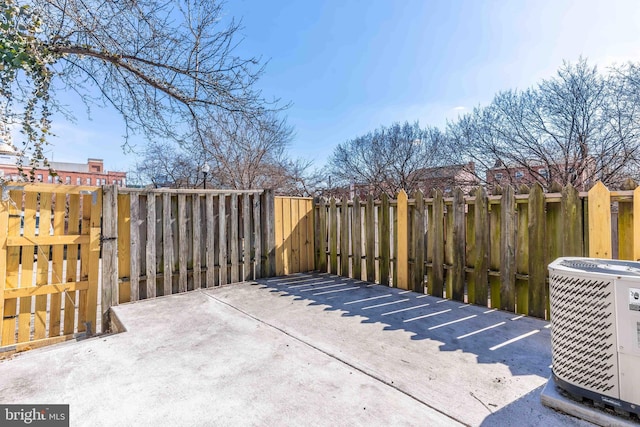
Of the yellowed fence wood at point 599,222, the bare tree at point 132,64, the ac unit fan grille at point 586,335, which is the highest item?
the bare tree at point 132,64

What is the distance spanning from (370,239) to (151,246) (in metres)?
3.36

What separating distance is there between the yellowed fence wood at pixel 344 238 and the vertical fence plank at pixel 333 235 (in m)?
0.16

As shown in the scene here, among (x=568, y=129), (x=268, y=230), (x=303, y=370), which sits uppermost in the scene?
(x=568, y=129)

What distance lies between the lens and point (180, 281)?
4539 millimetres

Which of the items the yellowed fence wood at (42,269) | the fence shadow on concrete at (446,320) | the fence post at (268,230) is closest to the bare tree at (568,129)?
the fence shadow on concrete at (446,320)

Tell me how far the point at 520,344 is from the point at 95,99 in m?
6.12

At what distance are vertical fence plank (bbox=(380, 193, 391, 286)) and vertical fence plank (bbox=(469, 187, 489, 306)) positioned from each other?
1309 millimetres

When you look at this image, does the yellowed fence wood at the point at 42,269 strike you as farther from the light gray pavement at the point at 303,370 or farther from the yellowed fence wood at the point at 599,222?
the yellowed fence wood at the point at 599,222

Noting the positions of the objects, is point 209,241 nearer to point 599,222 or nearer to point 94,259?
point 94,259

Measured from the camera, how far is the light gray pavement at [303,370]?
1687 mm

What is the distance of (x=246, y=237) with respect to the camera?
17.2 feet

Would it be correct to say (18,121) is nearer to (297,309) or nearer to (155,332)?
(155,332)

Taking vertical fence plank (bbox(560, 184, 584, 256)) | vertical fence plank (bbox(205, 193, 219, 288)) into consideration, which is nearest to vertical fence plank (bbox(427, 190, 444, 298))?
vertical fence plank (bbox(560, 184, 584, 256))

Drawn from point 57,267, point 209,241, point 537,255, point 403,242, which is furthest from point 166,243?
point 537,255
